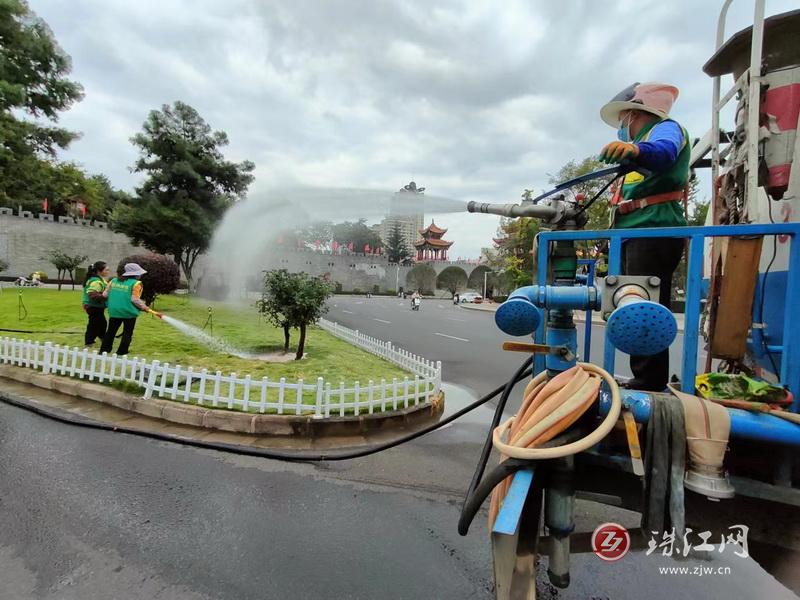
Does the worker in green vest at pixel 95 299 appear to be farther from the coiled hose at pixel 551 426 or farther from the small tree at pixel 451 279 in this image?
the small tree at pixel 451 279

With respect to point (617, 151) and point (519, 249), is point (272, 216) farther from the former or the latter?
point (519, 249)

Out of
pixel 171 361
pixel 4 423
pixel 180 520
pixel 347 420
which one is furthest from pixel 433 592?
pixel 171 361

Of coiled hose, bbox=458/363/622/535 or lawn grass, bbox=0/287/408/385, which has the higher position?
coiled hose, bbox=458/363/622/535

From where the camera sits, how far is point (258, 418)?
182 inches

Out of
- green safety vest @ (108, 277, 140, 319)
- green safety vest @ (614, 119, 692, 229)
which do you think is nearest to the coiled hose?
green safety vest @ (614, 119, 692, 229)

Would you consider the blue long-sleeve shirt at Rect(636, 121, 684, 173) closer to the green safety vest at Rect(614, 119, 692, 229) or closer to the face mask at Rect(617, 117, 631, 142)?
the green safety vest at Rect(614, 119, 692, 229)

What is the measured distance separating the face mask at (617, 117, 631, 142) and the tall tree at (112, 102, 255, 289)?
Result: 2036 centimetres

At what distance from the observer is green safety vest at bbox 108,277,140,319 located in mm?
6801

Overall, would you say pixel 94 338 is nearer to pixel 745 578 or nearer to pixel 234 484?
pixel 234 484

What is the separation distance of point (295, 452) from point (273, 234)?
682 centimetres

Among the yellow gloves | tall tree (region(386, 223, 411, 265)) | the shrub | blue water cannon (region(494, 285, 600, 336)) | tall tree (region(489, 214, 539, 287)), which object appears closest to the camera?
blue water cannon (region(494, 285, 600, 336))

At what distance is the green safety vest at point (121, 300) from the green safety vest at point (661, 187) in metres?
7.21

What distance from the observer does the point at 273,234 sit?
9938 mm

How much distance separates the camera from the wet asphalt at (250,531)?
2.32 meters
